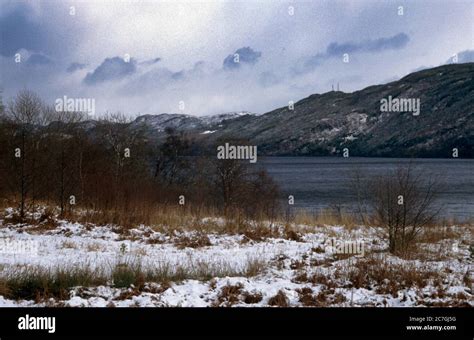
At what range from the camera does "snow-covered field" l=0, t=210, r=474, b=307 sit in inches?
264

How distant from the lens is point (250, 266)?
8594 millimetres

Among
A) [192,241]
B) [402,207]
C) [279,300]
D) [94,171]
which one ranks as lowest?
[279,300]

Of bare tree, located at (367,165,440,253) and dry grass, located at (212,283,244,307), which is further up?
bare tree, located at (367,165,440,253)

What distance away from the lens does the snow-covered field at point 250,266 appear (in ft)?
22.0

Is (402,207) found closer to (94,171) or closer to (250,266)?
(250,266)

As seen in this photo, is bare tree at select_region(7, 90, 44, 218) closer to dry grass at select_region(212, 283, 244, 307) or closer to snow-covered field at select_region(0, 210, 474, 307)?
snow-covered field at select_region(0, 210, 474, 307)

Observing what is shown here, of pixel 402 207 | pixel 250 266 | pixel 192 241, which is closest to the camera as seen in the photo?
pixel 250 266

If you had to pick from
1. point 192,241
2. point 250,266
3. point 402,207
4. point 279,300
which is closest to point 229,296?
point 279,300

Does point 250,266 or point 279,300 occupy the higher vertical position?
point 250,266

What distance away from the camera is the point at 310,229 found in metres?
14.9

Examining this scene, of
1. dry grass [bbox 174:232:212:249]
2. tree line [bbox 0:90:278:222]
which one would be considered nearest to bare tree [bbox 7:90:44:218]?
tree line [bbox 0:90:278:222]
